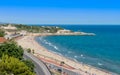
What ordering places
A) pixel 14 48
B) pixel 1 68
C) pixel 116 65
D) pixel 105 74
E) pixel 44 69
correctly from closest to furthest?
pixel 1 68 < pixel 44 69 < pixel 14 48 < pixel 105 74 < pixel 116 65

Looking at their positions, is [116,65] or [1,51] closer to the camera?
[1,51]

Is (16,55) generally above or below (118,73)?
above

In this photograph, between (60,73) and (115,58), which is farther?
(115,58)

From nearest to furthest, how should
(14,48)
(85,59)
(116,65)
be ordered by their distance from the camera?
(14,48), (116,65), (85,59)

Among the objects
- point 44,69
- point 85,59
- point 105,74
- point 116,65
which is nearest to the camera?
point 44,69

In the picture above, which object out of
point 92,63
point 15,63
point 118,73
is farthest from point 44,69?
point 92,63

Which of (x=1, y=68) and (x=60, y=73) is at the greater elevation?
(x=1, y=68)

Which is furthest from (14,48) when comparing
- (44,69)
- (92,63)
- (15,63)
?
(92,63)

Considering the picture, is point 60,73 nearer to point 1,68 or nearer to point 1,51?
point 1,51

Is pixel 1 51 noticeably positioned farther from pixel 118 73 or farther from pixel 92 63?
pixel 92 63
